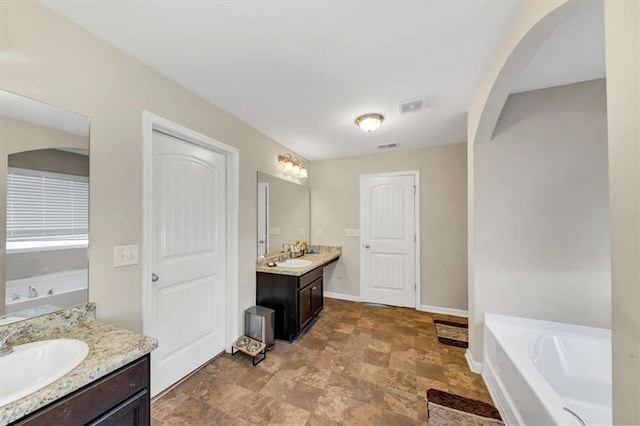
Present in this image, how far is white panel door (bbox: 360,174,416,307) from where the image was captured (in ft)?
11.5

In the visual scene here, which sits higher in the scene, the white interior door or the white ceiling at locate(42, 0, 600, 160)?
the white ceiling at locate(42, 0, 600, 160)

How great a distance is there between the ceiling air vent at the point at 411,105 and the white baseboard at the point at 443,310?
106 inches

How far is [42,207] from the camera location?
3.89 ft

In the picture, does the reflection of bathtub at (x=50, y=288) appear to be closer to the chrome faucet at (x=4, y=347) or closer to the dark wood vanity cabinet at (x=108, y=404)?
the chrome faucet at (x=4, y=347)

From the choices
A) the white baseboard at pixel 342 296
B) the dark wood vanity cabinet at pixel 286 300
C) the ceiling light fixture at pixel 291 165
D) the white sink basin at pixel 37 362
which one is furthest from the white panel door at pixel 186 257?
the white baseboard at pixel 342 296

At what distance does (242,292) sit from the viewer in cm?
247

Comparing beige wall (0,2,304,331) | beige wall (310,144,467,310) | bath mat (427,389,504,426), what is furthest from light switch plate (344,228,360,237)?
beige wall (0,2,304,331)

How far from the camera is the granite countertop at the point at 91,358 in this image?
0.70 meters

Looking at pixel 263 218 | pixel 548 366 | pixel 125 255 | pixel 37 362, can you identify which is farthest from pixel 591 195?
pixel 37 362

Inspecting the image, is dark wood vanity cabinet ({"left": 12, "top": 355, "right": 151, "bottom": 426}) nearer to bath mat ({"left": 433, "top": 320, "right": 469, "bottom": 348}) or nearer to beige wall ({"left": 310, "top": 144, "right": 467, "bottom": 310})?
bath mat ({"left": 433, "top": 320, "right": 469, "bottom": 348})

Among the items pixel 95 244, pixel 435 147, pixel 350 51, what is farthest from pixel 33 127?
pixel 435 147

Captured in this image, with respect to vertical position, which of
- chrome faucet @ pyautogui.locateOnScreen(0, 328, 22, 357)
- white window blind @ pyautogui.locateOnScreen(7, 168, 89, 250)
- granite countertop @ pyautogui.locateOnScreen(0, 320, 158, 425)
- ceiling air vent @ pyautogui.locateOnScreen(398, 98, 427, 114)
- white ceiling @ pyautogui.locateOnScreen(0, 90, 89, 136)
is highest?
ceiling air vent @ pyautogui.locateOnScreen(398, 98, 427, 114)

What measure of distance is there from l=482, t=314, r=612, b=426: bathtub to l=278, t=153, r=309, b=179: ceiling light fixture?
277 cm

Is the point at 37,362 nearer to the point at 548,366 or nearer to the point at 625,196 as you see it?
the point at 625,196
